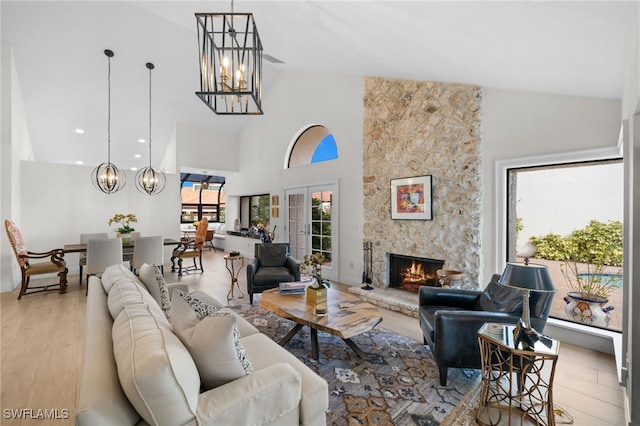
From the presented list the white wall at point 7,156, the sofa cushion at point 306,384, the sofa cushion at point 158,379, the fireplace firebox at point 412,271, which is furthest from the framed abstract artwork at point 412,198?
the white wall at point 7,156

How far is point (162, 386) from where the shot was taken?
102 cm

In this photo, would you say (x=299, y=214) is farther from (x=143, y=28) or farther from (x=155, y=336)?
(x=155, y=336)

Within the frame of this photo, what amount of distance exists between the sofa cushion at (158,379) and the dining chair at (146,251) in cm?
462

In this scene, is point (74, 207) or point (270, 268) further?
point (74, 207)

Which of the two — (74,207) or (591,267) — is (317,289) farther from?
(74,207)

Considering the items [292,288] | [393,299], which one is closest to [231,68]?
[292,288]

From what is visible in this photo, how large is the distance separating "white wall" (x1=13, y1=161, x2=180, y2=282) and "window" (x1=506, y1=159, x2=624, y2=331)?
739 centimetres

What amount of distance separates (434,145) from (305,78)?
355 cm

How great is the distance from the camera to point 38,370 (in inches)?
96.6

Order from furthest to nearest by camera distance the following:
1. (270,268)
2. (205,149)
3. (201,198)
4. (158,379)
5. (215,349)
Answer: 1. (201,198)
2. (205,149)
3. (270,268)
4. (215,349)
5. (158,379)

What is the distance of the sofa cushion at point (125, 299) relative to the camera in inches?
66.1

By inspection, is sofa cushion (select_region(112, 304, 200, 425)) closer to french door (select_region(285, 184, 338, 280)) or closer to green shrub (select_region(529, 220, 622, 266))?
green shrub (select_region(529, 220, 622, 266))

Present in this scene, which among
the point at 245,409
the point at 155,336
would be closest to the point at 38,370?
the point at 155,336

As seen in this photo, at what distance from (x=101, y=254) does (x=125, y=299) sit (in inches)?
153
